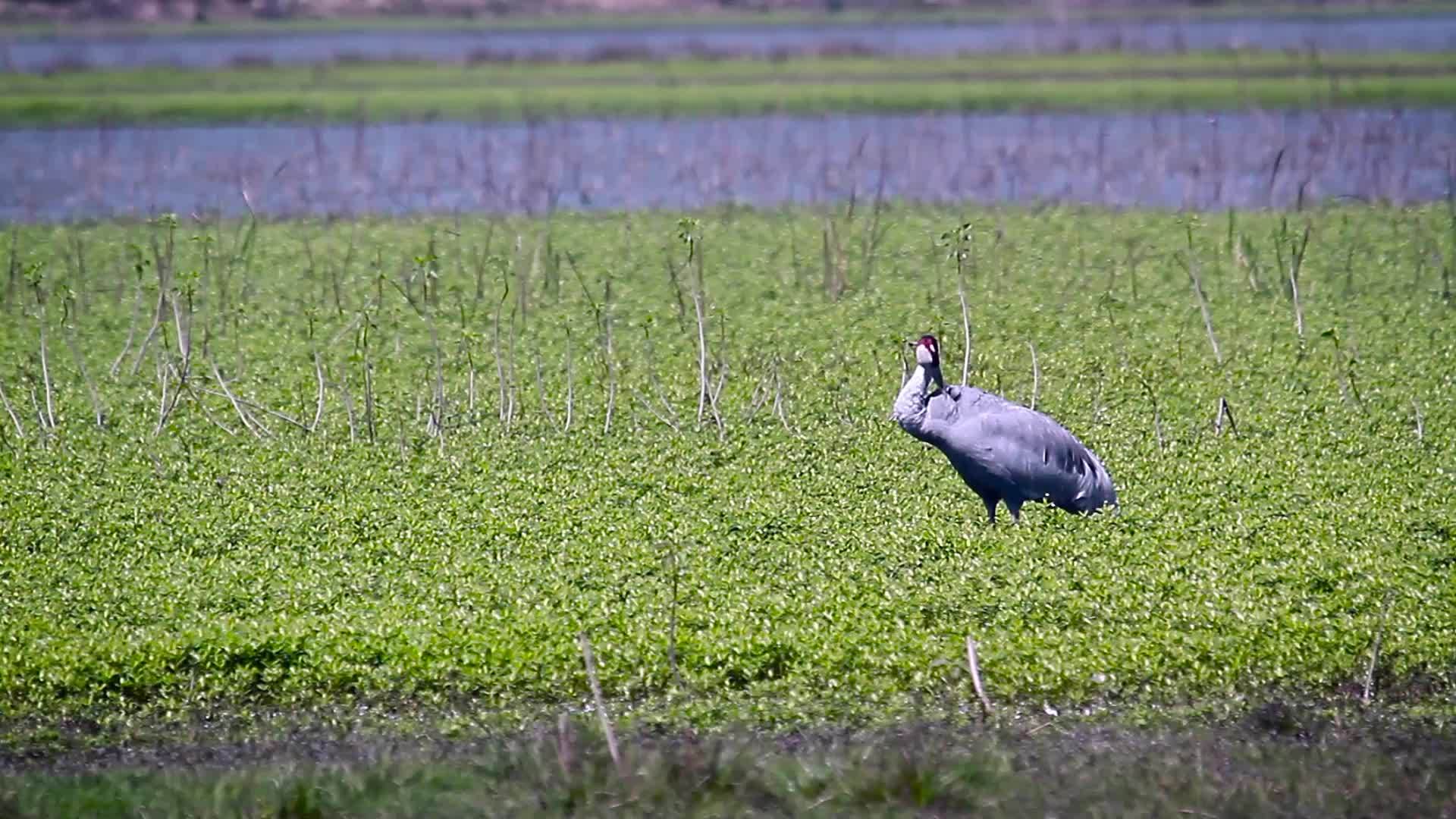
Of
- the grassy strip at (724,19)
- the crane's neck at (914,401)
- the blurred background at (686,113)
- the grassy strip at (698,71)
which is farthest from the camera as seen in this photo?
the grassy strip at (724,19)

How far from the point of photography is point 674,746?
4.93 m

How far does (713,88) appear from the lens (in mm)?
24031

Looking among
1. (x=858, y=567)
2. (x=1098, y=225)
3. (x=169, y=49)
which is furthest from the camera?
(x=169, y=49)

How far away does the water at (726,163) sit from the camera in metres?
15.0

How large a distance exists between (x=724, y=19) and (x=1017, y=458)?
33.6 meters

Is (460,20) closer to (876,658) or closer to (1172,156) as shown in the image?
(1172,156)

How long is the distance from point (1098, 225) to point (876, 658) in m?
7.85

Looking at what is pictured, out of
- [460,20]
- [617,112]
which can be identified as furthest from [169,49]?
[617,112]

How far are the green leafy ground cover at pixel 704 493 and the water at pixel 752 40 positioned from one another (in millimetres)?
18325

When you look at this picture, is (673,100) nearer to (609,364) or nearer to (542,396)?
(609,364)

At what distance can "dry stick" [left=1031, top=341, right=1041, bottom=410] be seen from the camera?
7875 mm

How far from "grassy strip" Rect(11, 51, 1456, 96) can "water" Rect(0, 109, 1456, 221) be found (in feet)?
12.9

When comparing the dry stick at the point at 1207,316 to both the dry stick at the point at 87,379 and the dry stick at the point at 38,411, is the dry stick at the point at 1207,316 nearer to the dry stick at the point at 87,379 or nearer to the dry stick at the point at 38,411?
the dry stick at the point at 87,379

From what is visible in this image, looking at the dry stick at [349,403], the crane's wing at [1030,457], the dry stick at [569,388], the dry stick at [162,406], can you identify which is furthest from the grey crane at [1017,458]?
the dry stick at [162,406]
